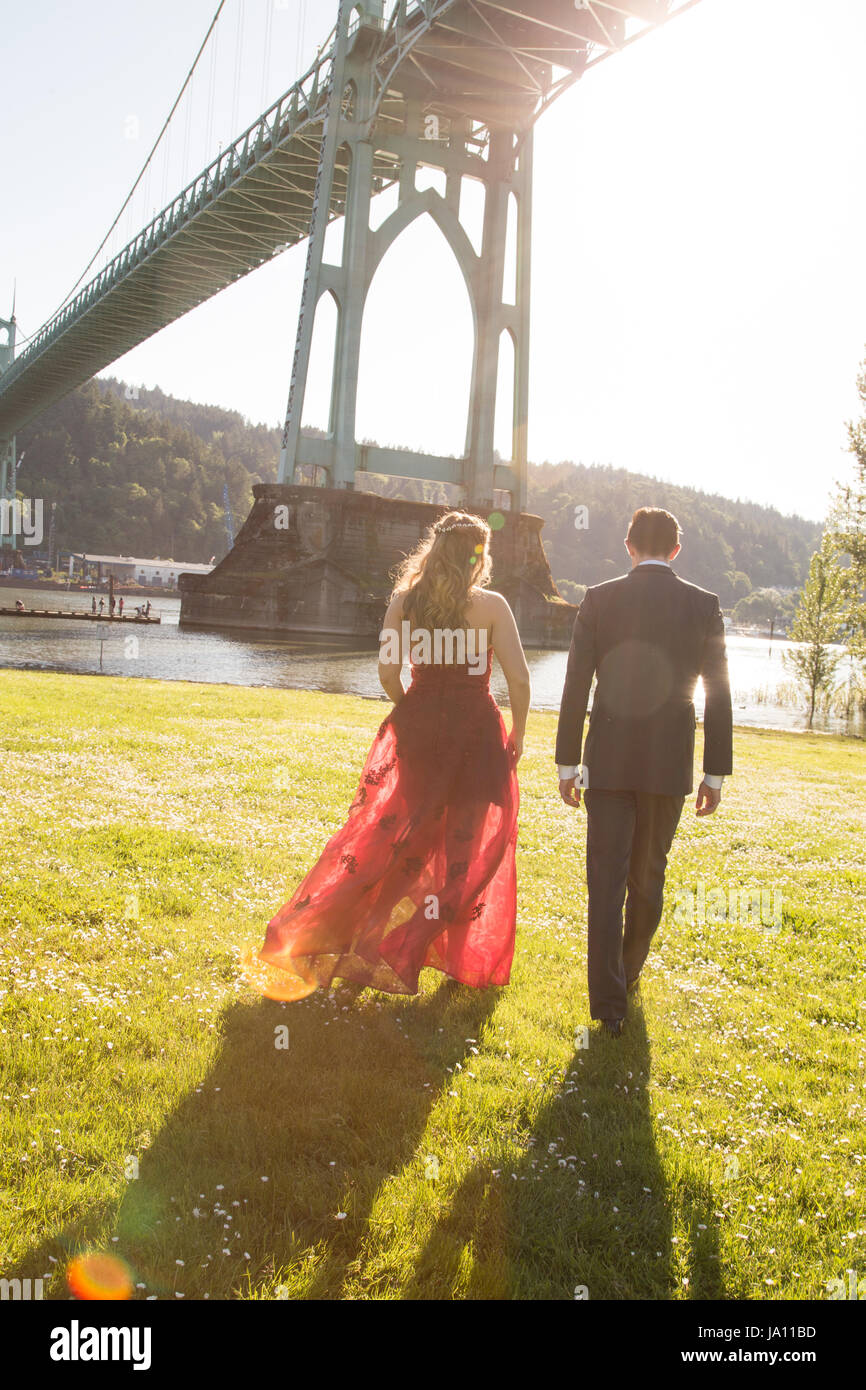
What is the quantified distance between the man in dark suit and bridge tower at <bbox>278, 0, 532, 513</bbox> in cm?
4551

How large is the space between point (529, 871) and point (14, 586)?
102 metres

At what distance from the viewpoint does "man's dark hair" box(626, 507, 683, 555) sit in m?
4.20

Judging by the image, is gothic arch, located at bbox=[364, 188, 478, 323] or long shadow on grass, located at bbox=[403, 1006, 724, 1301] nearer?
long shadow on grass, located at bbox=[403, 1006, 724, 1301]

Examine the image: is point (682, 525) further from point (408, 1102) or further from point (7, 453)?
point (408, 1102)

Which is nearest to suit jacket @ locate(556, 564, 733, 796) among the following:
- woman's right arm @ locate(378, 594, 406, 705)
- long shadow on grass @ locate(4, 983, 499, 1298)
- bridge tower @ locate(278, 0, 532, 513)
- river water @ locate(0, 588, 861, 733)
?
woman's right arm @ locate(378, 594, 406, 705)

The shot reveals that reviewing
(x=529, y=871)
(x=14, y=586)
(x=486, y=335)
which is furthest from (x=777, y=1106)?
(x=14, y=586)

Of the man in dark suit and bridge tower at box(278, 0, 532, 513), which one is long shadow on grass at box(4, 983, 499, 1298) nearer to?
the man in dark suit

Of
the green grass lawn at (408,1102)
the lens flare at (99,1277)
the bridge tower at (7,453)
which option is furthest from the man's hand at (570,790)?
the bridge tower at (7,453)

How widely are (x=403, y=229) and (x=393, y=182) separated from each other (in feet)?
34.4

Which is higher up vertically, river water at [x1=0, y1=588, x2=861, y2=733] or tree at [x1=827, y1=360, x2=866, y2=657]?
tree at [x1=827, y1=360, x2=866, y2=657]

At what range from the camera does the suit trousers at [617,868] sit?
4.00 m

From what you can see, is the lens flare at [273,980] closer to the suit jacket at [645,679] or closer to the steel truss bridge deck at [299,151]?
the suit jacket at [645,679]
